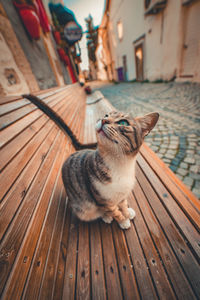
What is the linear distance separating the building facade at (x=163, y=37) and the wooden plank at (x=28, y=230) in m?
8.80

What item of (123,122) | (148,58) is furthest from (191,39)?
(123,122)

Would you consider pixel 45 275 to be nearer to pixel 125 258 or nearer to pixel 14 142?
pixel 125 258

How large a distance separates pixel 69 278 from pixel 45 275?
265 millimetres

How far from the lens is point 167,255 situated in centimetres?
106

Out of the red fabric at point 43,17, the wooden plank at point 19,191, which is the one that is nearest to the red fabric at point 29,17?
the red fabric at point 43,17

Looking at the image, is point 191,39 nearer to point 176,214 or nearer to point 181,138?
point 181,138

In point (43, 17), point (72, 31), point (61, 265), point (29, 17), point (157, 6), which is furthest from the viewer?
point (157, 6)

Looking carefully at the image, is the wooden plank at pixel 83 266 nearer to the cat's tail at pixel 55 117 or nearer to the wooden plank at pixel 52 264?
the wooden plank at pixel 52 264

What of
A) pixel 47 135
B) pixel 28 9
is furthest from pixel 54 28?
pixel 47 135

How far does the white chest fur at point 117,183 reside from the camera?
1.16 metres

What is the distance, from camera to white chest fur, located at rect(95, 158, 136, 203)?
1.16 metres

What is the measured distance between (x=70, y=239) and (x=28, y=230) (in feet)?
1.71

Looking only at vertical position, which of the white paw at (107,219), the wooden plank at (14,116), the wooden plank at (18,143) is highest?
the wooden plank at (14,116)

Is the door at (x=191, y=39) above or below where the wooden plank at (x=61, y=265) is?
above
